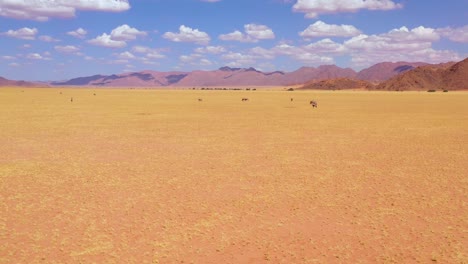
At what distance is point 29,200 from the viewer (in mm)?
9539

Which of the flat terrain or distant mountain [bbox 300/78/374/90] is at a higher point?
distant mountain [bbox 300/78/374/90]

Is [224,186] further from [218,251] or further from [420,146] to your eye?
[420,146]

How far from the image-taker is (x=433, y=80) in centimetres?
13712

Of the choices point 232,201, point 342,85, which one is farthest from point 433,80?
point 232,201

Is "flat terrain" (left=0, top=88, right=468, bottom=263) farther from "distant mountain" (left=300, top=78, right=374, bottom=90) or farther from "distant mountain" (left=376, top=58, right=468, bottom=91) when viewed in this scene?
"distant mountain" (left=300, top=78, right=374, bottom=90)

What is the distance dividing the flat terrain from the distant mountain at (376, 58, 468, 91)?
402ft

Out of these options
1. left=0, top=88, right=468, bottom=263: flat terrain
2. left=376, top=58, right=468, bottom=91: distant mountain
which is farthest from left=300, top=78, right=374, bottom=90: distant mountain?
left=0, top=88, right=468, bottom=263: flat terrain

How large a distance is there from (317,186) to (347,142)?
7997 mm

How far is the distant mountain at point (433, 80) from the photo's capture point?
428ft

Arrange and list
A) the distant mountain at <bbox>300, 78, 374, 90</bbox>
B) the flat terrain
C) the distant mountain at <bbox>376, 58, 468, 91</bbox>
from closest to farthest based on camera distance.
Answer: the flat terrain
the distant mountain at <bbox>376, 58, 468, 91</bbox>
the distant mountain at <bbox>300, 78, 374, 90</bbox>

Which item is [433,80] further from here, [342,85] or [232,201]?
[232,201]

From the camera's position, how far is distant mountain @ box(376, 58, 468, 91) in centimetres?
13038

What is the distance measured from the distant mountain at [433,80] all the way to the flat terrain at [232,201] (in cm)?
12258

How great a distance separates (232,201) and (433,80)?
142 m
